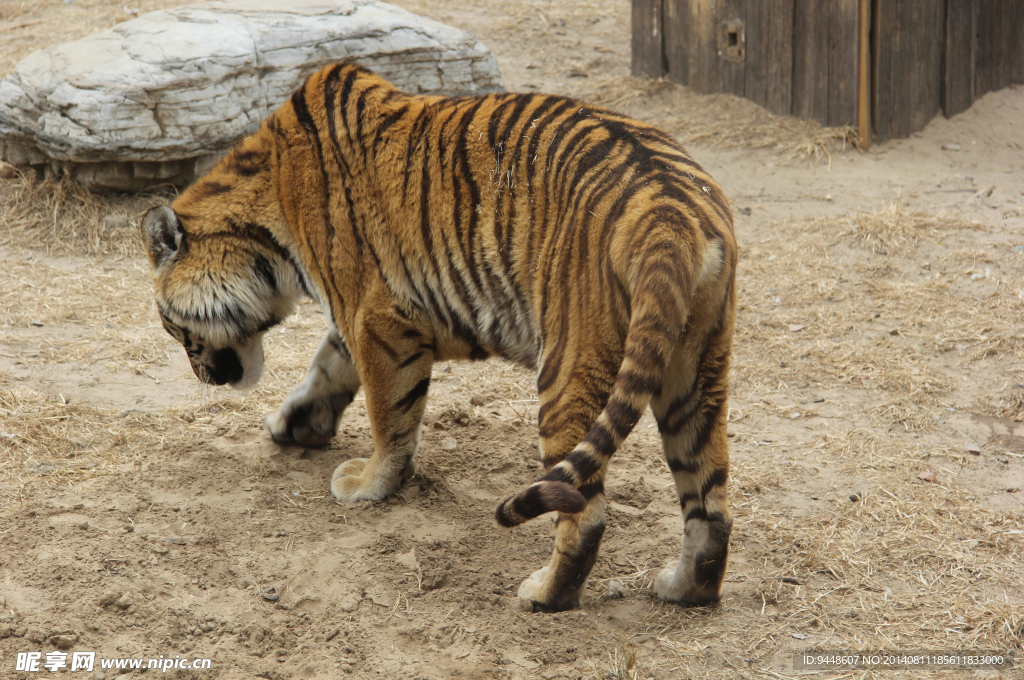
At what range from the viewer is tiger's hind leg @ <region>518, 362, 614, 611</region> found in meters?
2.68

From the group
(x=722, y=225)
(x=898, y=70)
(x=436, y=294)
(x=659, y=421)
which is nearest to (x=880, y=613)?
(x=659, y=421)

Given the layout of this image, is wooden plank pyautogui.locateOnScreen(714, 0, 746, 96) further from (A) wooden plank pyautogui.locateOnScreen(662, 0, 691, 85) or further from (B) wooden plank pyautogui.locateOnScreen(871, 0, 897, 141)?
→ (B) wooden plank pyautogui.locateOnScreen(871, 0, 897, 141)

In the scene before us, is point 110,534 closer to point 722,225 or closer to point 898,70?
point 722,225

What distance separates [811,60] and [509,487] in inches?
193

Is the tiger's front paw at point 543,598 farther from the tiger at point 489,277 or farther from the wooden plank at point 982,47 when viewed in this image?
the wooden plank at point 982,47

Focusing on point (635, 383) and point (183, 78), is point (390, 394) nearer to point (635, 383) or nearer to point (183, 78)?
point (635, 383)

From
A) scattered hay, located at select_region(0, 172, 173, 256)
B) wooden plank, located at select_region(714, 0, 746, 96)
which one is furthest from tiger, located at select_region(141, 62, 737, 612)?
wooden plank, located at select_region(714, 0, 746, 96)

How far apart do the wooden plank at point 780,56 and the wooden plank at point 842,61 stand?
357 mm

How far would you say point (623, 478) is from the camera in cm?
382

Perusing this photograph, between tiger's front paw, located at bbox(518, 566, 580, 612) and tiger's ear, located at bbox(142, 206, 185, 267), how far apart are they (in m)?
1.87

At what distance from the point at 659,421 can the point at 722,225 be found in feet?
2.16

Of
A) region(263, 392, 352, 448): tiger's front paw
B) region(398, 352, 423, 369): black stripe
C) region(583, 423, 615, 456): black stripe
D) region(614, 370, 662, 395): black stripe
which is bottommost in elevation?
region(263, 392, 352, 448): tiger's front paw

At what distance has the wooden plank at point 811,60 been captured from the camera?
684 cm

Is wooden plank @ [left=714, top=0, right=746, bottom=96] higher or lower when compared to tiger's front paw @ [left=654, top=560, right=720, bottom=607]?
higher
